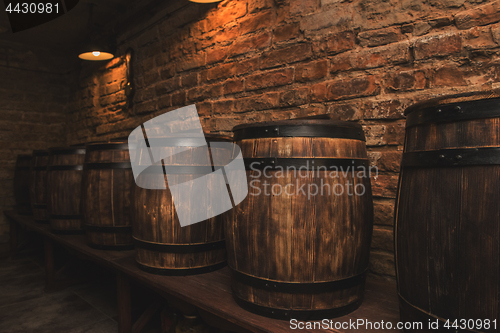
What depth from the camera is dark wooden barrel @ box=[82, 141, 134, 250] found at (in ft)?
8.06

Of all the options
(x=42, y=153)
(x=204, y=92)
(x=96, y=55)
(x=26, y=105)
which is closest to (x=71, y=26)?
(x=96, y=55)

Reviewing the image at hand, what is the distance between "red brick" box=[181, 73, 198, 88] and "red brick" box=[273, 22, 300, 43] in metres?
0.93

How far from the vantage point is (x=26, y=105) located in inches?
206

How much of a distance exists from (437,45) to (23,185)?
4.67 meters

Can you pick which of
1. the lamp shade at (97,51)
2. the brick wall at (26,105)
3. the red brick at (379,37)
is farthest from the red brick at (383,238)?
the brick wall at (26,105)

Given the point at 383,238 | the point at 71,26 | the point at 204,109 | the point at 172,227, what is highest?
the point at 71,26

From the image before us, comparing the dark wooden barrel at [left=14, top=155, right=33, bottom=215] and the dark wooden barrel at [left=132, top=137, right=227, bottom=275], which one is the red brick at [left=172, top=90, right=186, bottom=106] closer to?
the dark wooden barrel at [left=132, top=137, right=227, bottom=275]

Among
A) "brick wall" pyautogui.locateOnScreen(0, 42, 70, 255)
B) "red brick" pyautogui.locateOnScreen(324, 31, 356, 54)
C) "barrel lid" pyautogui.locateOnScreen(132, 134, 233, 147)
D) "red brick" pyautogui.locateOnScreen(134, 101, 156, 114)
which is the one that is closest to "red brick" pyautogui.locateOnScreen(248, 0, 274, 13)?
"red brick" pyautogui.locateOnScreen(324, 31, 356, 54)

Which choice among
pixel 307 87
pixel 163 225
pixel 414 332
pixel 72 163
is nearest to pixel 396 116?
pixel 307 87

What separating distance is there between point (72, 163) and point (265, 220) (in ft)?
7.63

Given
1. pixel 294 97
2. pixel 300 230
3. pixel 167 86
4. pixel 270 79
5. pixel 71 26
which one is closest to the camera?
pixel 300 230

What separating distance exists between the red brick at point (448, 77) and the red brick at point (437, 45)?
0.24 feet

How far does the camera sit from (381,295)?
1.58 metres

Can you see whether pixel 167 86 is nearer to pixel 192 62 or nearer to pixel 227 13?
pixel 192 62
